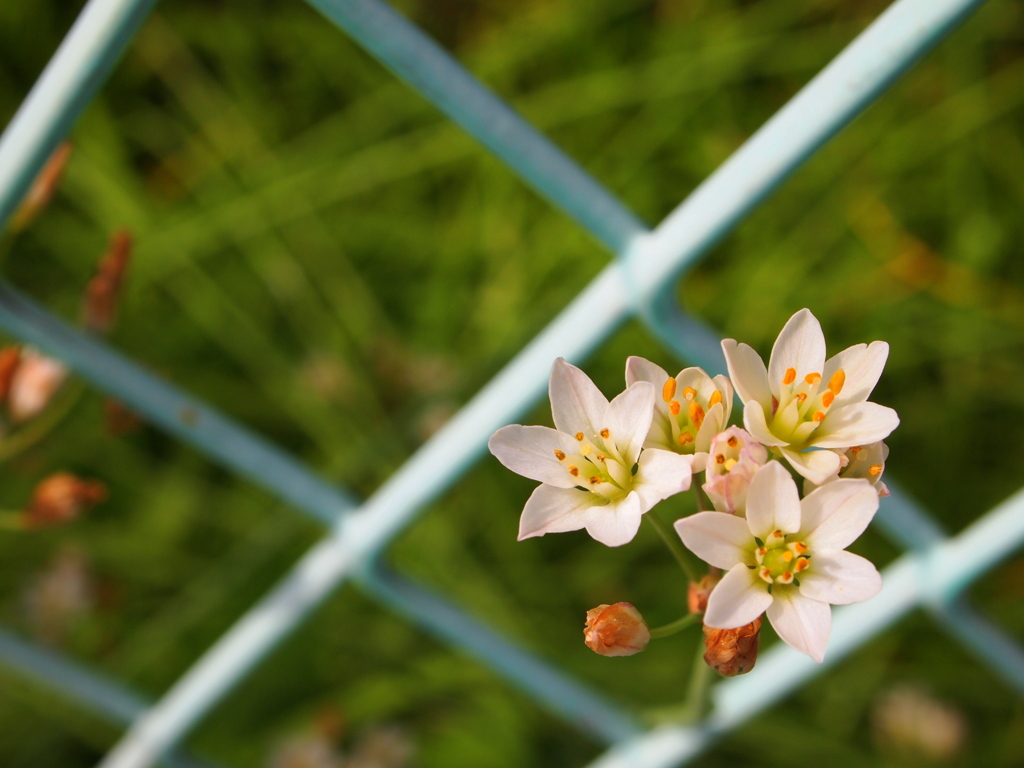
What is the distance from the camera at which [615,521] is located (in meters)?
0.37

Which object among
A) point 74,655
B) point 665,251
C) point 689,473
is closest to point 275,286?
point 74,655

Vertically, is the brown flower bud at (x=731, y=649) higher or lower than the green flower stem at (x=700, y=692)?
lower

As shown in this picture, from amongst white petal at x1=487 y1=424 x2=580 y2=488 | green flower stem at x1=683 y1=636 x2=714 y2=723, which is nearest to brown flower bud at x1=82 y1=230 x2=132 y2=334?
white petal at x1=487 y1=424 x2=580 y2=488

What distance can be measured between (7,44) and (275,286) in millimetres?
681

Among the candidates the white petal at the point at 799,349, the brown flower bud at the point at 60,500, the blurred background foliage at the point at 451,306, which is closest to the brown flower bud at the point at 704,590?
the white petal at the point at 799,349

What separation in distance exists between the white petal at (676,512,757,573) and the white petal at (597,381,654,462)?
0.04m

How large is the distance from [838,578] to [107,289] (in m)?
0.56

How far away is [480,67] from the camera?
4.42 feet

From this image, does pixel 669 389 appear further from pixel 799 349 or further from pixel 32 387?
pixel 32 387

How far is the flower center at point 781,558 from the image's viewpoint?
0.37m

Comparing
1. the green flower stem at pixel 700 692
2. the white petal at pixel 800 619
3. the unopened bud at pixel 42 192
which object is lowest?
the white petal at pixel 800 619

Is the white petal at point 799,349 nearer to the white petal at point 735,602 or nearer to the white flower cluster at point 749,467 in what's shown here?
the white flower cluster at point 749,467

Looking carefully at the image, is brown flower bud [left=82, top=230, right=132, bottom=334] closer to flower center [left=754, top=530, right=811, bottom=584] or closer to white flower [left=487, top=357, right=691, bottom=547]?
white flower [left=487, top=357, right=691, bottom=547]

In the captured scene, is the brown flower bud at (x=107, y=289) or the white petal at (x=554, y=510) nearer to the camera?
the white petal at (x=554, y=510)
